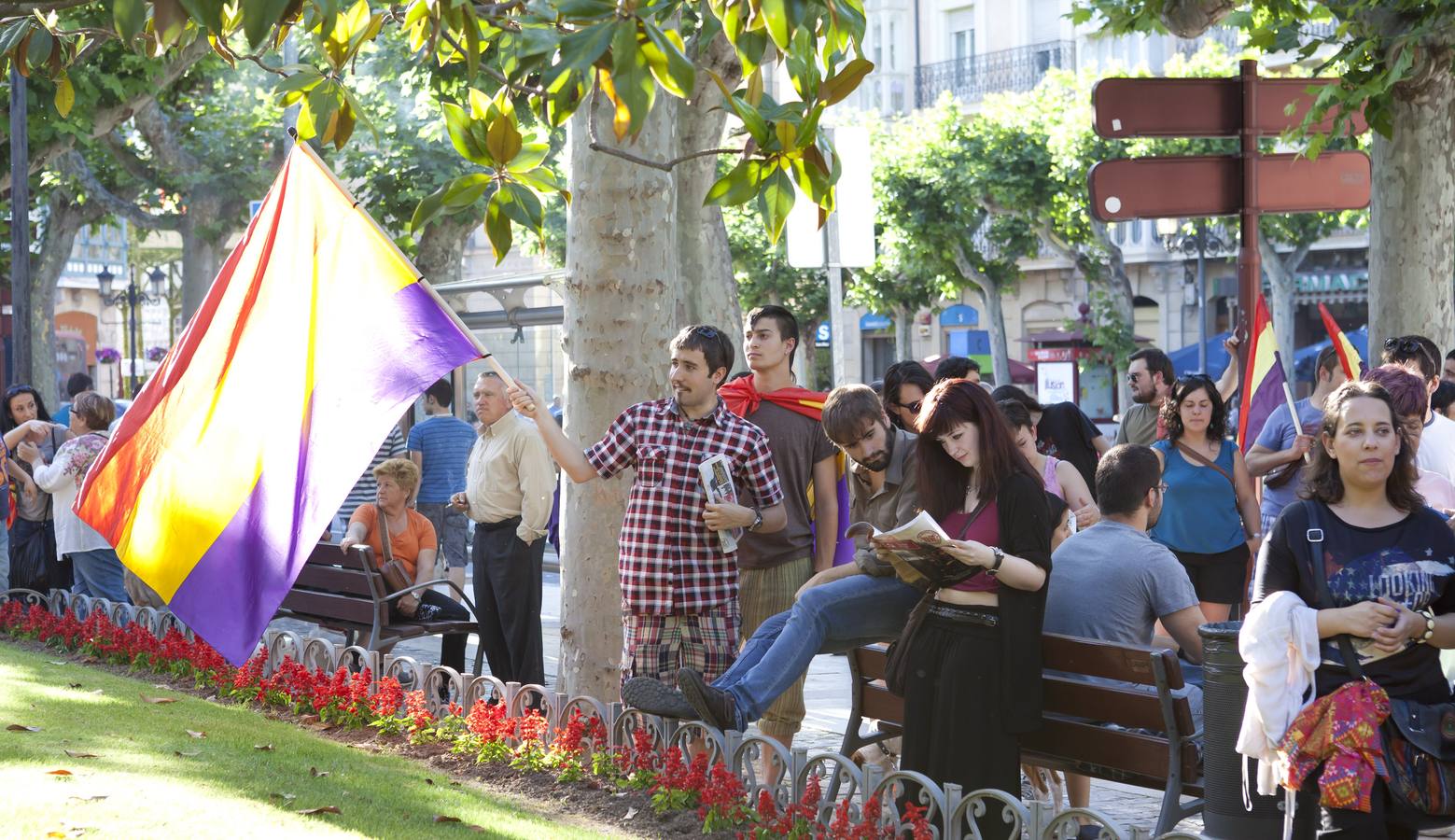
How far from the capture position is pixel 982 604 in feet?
18.0

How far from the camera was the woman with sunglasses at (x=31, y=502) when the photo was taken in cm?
1235

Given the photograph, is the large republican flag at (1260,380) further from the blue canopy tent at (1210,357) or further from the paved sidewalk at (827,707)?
the blue canopy tent at (1210,357)

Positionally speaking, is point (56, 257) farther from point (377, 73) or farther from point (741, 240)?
point (741, 240)

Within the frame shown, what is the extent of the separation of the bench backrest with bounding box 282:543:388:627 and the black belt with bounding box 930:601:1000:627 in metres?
4.40

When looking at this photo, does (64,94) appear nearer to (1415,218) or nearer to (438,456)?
(438,456)

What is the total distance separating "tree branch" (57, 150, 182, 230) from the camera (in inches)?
1038

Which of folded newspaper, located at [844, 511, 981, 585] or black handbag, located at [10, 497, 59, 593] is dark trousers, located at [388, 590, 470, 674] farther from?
folded newspaper, located at [844, 511, 981, 585]

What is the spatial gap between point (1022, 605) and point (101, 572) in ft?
27.3

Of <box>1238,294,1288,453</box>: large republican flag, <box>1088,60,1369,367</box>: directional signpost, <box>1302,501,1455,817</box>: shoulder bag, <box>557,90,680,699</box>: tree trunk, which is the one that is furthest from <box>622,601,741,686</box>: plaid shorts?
<box>1238,294,1288,453</box>: large republican flag

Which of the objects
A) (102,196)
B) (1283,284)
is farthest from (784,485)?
(1283,284)

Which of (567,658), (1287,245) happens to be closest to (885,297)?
(1287,245)

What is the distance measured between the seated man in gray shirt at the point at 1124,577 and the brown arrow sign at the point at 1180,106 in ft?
10.4

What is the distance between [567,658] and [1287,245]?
118 ft

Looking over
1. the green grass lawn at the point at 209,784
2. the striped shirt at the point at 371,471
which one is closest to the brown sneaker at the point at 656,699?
the green grass lawn at the point at 209,784
